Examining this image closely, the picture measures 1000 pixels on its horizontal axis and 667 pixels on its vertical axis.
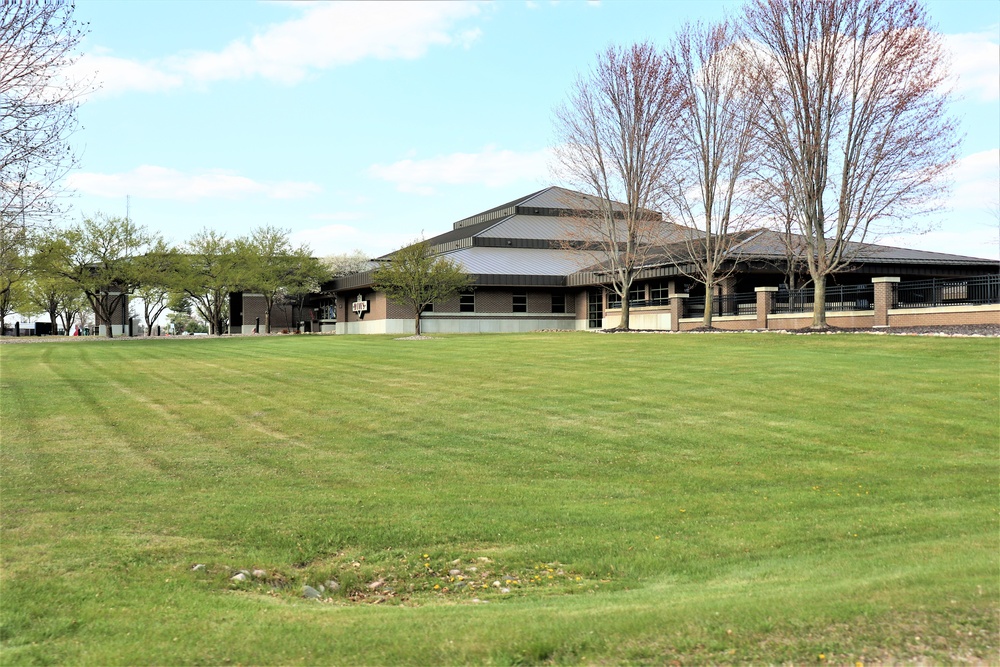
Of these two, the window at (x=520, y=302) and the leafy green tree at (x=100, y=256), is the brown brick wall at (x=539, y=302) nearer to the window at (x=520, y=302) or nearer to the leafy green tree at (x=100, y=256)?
the window at (x=520, y=302)

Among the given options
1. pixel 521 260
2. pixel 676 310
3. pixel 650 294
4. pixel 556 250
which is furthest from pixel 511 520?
pixel 556 250

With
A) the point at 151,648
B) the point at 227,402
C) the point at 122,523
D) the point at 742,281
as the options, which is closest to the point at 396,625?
the point at 151,648

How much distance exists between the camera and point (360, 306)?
2506 inches

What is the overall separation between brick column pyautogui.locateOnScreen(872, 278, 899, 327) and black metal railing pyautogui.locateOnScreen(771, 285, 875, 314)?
316 centimetres

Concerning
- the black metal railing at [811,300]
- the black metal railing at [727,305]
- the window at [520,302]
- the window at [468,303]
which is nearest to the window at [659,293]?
the black metal railing at [727,305]

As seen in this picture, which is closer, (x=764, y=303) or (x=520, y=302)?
(x=764, y=303)

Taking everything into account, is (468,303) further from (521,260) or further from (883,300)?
(883,300)

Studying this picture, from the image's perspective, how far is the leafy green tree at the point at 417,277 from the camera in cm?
4541

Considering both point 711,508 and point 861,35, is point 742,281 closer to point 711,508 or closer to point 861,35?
point 861,35

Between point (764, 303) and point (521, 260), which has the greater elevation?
point (521, 260)

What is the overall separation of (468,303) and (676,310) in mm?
20298

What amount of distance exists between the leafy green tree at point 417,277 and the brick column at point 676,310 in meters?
13.3

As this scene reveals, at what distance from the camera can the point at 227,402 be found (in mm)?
17141

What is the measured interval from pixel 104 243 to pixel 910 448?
180 ft
